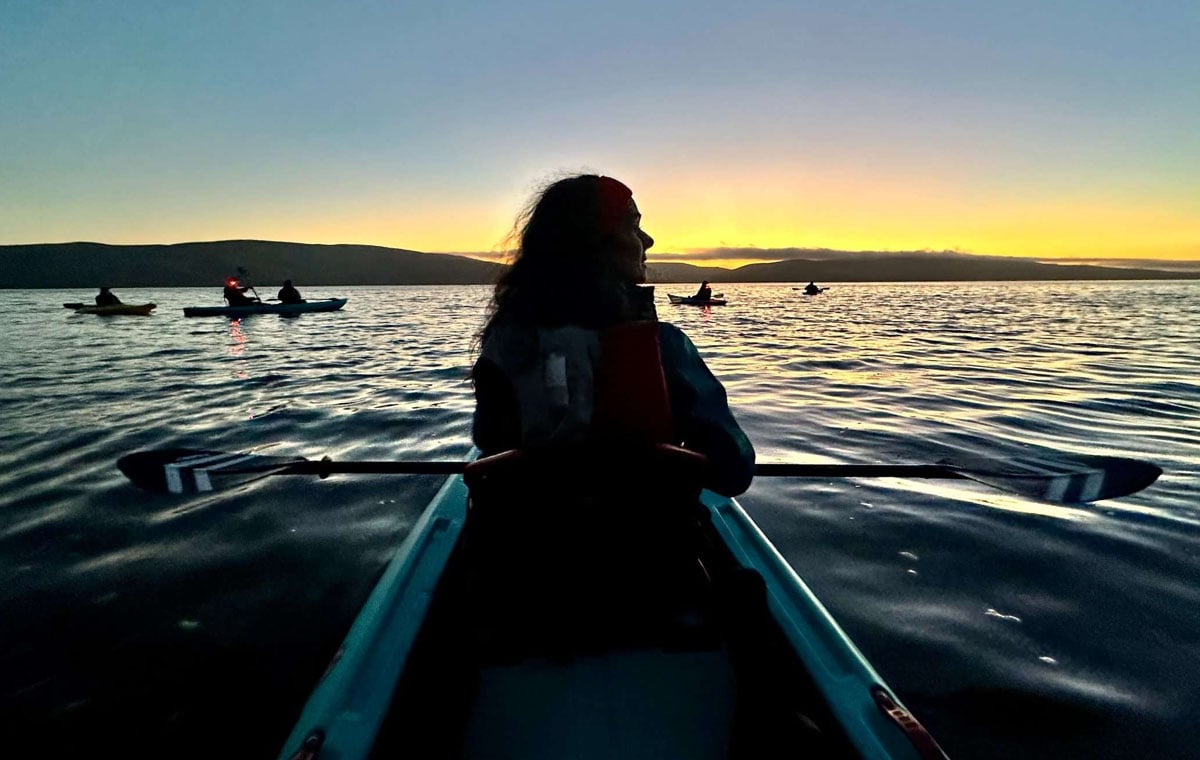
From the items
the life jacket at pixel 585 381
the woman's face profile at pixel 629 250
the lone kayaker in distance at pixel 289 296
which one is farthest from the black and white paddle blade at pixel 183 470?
the lone kayaker in distance at pixel 289 296

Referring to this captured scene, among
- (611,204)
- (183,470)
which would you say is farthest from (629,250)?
(183,470)

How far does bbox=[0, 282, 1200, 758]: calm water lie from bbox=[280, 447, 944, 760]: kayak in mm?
A: 1155

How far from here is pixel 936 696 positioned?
9.25 ft

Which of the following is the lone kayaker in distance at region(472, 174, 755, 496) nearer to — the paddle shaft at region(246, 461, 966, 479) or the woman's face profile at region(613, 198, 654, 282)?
the woman's face profile at region(613, 198, 654, 282)

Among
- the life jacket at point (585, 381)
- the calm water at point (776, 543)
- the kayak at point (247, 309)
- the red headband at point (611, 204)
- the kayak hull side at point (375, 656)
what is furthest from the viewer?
the kayak at point (247, 309)

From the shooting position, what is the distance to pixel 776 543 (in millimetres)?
4500

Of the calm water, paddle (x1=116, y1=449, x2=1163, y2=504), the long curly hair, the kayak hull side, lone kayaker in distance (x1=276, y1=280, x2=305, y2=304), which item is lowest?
the calm water

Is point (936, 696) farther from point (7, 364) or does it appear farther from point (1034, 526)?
point (7, 364)

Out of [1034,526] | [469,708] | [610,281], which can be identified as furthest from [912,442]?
[469,708]

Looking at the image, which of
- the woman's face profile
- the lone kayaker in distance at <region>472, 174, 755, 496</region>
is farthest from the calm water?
the woman's face profile

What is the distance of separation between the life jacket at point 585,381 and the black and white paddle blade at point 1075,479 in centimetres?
306

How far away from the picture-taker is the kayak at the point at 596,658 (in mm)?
1607

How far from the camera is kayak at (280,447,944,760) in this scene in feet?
5.27

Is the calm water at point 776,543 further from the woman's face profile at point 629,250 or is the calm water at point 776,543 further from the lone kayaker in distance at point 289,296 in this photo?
the lone kayaker in distance at point 289,296
